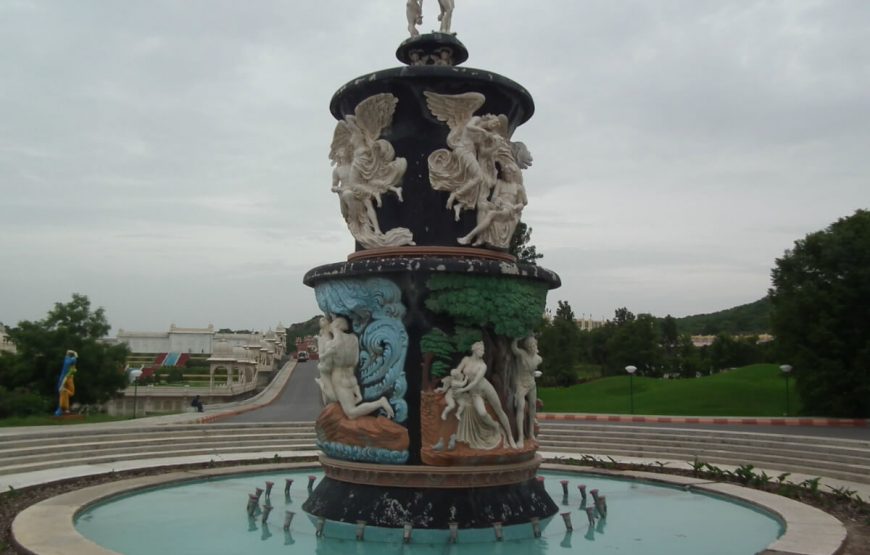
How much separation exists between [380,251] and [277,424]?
12.0 meters

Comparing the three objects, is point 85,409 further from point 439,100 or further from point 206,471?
point 439,100

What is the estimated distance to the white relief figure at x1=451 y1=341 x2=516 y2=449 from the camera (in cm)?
1023

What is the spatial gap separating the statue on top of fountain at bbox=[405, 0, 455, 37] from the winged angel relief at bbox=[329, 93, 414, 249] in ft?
6.12

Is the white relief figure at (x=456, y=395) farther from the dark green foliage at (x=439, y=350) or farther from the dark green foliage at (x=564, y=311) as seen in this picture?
the dark green foliage at (x=564, y=311)

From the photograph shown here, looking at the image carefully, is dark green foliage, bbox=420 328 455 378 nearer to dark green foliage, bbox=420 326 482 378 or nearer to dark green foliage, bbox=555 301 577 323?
dark green foliage, bbox=420 326 482 378

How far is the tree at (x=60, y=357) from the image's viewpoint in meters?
33.4

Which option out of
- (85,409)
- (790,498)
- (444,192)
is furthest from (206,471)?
(85,409)

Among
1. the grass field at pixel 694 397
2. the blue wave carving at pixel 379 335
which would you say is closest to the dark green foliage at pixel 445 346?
the blue wave carving at pixel 379 335

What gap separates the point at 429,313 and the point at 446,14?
16.7 feet

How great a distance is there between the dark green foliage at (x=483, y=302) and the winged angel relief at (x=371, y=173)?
1.06m

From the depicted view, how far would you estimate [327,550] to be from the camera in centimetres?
907

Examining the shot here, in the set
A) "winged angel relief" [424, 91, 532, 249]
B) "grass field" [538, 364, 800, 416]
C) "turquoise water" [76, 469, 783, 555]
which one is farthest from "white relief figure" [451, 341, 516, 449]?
"grass field" [538, 364, 800, 416]

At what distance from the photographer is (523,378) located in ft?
36.5

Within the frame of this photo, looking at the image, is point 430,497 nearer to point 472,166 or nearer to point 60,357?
point 472,166
